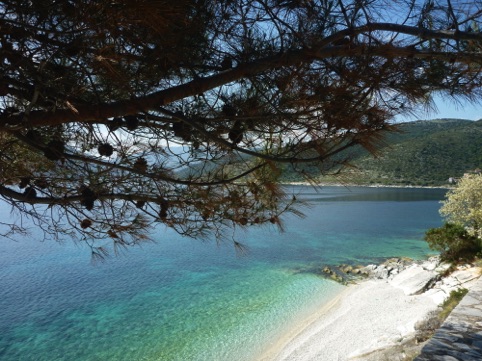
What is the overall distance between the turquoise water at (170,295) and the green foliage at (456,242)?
294 cm

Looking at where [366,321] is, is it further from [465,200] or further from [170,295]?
[465,200]

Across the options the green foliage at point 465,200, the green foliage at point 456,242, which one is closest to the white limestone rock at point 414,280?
the green foliage at point 456,242

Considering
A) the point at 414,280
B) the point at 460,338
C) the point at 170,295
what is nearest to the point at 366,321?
the point at 414,280

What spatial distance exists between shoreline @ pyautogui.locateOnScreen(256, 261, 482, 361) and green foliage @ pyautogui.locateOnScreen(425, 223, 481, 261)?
495 millimetres

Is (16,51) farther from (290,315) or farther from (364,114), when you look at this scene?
(290,315)

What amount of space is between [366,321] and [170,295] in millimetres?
5404

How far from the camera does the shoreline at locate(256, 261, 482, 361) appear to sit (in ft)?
20.7

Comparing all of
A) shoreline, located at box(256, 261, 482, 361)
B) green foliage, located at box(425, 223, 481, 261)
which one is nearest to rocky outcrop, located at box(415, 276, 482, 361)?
shoreline, located at box(256, 261, 482, 361)

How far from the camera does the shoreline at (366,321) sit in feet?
20.7

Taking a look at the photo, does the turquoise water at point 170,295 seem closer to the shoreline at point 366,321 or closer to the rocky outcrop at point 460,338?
the shoreline at point 366,321

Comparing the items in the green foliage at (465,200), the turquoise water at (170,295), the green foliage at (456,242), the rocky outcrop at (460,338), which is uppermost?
the green foliage at (465,200)

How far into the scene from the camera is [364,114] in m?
1.74

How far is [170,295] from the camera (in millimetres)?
10836

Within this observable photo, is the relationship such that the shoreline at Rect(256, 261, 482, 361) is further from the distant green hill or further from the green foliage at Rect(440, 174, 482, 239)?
the distant green hill
